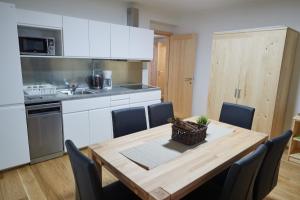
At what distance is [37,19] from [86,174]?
2306 mm

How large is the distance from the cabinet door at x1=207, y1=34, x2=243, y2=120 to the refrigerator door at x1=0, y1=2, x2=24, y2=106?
2924mm

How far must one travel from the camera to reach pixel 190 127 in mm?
1735

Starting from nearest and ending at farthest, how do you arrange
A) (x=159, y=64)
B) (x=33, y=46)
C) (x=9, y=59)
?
(x=9, y=59) → (x=33, y=46) → (x=159, y=64)

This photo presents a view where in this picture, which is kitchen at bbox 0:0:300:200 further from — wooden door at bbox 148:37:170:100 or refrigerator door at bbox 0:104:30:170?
wooden door at bbox 148:37:170:100

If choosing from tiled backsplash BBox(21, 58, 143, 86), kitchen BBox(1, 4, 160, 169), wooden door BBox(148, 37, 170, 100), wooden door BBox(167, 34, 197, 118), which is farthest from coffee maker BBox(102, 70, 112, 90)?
wooden door BBox(148, 37, 170, 100)

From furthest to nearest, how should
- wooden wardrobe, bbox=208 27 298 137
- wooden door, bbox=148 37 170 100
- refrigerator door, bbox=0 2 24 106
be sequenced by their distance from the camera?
wooden door, bbox=148 37 170 100
wooden wardrobe, bbox=208 27 298 137
refrigerator door, bbox=0 2 24 106

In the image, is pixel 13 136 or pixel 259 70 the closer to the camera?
pixel 13 136

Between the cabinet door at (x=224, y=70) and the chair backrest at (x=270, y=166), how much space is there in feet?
5.86

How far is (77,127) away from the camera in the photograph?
2.89 meters

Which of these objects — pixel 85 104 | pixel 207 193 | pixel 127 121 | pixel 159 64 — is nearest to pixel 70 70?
pixel 85 104

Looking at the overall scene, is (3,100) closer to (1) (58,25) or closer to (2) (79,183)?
(1) (58,25)

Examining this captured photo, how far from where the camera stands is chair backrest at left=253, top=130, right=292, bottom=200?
1471 millimetres

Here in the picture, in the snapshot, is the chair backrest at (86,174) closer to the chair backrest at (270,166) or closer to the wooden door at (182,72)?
the chair backrest at (270,166)

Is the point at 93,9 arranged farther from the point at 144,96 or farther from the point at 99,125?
the point at 99,125
